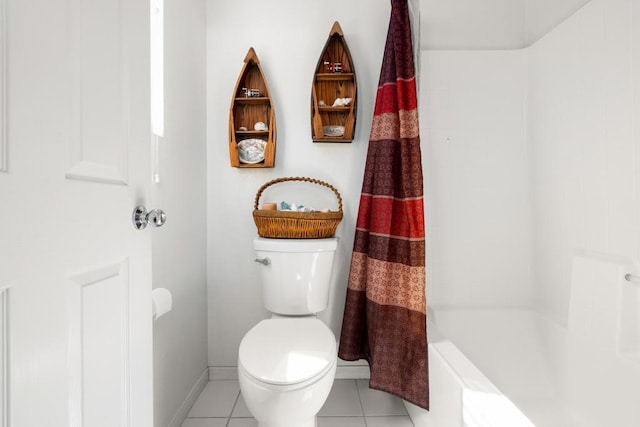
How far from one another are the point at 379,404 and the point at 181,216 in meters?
1.30

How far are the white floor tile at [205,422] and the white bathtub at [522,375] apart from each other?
2.77ft

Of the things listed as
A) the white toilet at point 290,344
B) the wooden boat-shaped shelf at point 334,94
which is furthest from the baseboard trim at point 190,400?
the wooden boat-shaped shelf at point 334,94

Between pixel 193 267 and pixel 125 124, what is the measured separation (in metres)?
1.10

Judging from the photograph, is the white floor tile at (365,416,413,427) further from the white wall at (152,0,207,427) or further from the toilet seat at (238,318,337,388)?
the white wall at (152,0,207,427)

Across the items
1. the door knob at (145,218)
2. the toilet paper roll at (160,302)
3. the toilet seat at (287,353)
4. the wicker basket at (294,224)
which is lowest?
the toilet seat at (287,353)

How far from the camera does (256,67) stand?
5.93ft

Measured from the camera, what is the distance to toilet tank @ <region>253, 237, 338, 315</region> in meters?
1.53

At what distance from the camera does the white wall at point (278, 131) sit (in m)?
1.84

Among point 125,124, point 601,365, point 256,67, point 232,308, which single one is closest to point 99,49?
point 125,124

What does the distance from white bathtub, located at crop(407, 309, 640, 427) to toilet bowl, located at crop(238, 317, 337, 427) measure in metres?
0.42

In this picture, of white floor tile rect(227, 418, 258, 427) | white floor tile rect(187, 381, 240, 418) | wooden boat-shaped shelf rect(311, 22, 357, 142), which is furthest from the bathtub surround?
white floor tile rect(187, 381, 240, 418)

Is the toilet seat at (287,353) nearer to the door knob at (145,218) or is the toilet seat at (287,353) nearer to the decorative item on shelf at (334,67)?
the door knob at (145,218)

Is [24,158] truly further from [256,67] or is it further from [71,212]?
→ [256,67]

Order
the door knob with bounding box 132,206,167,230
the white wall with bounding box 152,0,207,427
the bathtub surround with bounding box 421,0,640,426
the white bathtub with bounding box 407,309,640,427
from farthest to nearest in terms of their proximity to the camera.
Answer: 1. the white wall with bounding box 152,0,207,427
2. the bathtub surround with bounding box 421,0,640,426
3. the white bathtub with bounding box 407,309,640,427
4. the door knob with bounding box 132,206,167,230
